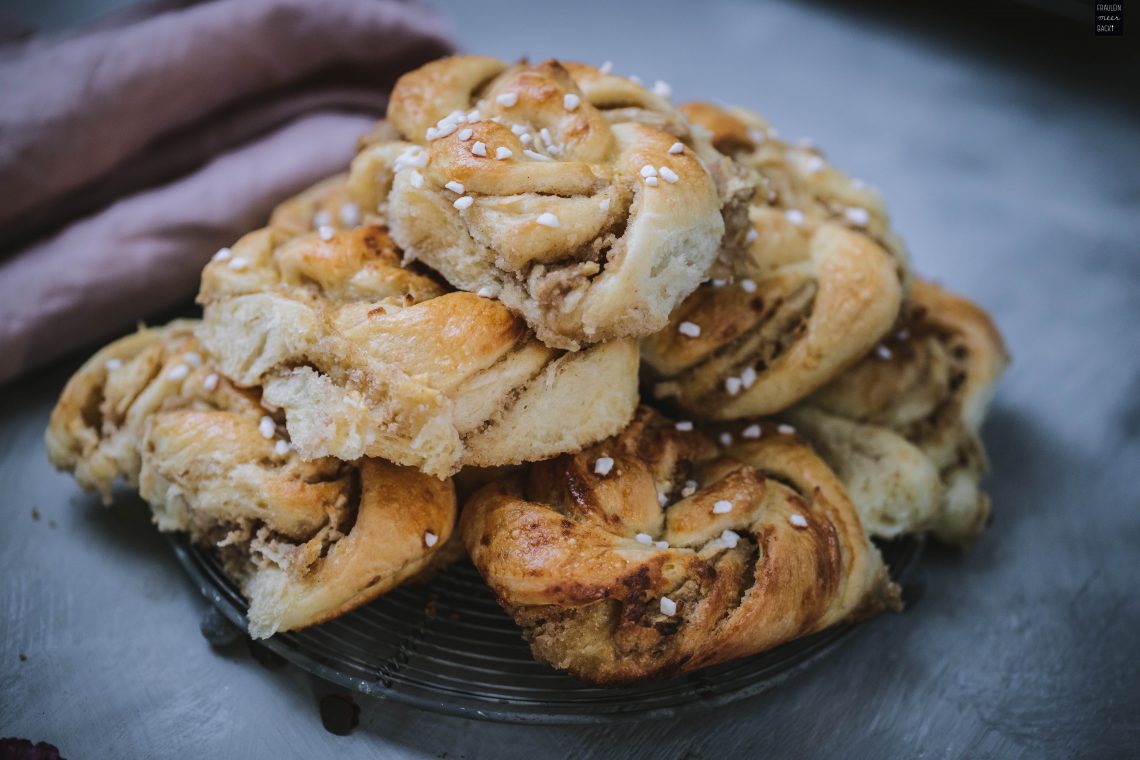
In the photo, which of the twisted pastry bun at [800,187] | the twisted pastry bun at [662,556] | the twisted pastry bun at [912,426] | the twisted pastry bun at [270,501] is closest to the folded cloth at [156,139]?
the twisted pastry bun at [270,501]

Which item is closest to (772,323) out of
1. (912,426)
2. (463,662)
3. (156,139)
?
(912,426)

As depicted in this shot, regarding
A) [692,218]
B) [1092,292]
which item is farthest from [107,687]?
[1092,292]

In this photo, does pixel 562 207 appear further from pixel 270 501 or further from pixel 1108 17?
pixel 1108 17

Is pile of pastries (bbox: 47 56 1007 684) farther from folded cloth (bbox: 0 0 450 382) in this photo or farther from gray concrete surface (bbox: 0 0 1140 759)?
folded cloth (bbox: 0 0 450 382)

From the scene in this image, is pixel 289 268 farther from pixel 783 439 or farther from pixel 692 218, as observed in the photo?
pixel 783 439

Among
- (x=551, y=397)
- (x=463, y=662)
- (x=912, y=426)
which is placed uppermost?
(x=551, y=397)

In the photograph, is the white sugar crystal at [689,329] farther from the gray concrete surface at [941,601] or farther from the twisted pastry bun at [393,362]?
the gray concrete surface at [941,601]

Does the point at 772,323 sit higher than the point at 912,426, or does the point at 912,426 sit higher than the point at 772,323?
the point at 772,323
